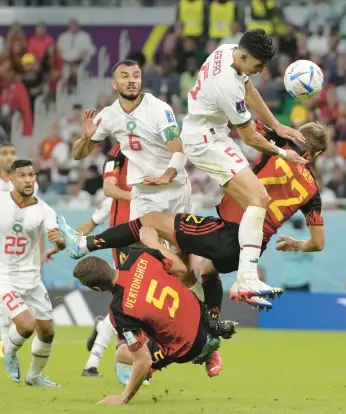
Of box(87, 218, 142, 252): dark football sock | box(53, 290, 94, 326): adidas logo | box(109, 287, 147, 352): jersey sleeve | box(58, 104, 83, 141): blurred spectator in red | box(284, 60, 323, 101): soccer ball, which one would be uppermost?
box(284, 60, 323, 101): soccer ball

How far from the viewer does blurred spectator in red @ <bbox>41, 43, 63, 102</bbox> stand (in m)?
22.9

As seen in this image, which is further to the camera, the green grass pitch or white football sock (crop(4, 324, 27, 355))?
white football sock (crop(4, 324, 27, 355))

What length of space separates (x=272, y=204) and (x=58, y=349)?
4.77 m

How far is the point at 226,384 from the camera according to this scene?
35.4 ft

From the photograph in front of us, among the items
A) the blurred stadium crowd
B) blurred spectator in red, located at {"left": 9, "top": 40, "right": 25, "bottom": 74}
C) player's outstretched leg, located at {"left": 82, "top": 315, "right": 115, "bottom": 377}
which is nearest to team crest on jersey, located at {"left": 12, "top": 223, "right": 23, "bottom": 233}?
player's outstretched leg, located at {"left": 82, "top": 315, "right": 115, "bottom": 377}

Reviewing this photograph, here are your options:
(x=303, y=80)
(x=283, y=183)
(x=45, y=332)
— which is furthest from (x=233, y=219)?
(x=45, y=332)

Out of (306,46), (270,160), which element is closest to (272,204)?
(270,160)

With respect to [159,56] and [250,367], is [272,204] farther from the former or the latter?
[159,56]

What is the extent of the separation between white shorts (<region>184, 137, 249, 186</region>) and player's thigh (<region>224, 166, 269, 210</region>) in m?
0.05

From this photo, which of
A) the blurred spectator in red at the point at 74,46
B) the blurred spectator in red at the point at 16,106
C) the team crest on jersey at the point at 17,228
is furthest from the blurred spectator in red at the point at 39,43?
the team crest on jersey at the point at 17,228

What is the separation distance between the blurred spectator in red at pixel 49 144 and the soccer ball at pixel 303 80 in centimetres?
1052

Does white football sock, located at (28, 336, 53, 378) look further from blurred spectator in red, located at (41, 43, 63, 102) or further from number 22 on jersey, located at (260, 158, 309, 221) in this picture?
blurred spectator in red, located at (41, 43, 63, 102)

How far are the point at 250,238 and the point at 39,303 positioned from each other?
2.34 meters

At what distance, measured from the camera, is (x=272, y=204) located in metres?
9.98
